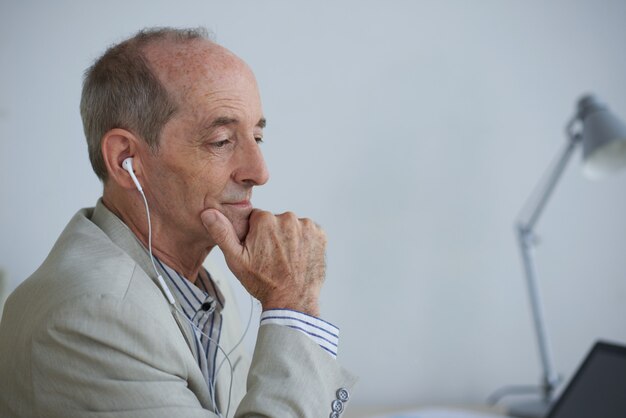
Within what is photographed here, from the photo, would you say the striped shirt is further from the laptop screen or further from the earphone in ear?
the laptop screen

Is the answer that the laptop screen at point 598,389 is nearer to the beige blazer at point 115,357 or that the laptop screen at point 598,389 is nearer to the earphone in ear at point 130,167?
the beige blazer at point 115,357

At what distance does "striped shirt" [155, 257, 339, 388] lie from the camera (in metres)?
1.04

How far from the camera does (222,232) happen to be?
113 centimetres

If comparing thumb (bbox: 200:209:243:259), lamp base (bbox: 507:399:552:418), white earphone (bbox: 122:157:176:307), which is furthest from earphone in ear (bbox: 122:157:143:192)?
lamp base (bbox: 507:399:552:418)

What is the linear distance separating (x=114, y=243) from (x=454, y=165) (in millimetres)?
1549

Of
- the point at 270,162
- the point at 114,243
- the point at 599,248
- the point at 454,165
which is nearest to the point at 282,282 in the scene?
the point at 114,243

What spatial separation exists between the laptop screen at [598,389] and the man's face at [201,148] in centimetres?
74

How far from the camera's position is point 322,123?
2.25 meters

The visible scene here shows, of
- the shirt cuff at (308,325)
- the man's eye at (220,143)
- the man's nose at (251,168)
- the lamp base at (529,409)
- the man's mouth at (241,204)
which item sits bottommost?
the lamp base at (529,409)

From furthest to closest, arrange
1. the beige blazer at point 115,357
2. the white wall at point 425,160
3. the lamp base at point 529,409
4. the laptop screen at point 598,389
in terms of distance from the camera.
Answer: the white wall at point 425,160, the lamp base at point 529,409, the laptop screen at point 598,389, the beige blazer at point 115,357

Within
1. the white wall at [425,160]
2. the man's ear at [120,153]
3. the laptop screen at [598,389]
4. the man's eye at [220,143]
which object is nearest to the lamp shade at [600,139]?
the white wall at [425,160]

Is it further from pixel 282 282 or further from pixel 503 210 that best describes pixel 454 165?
pixel 282 282

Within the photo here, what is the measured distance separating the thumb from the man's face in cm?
2

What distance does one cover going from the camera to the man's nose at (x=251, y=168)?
114cm
